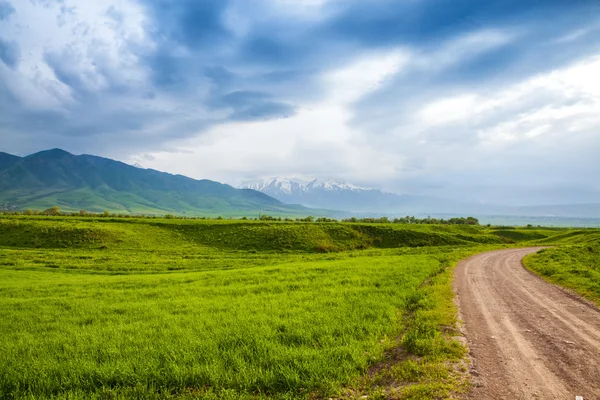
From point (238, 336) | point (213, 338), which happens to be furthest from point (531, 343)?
point (213, 338)

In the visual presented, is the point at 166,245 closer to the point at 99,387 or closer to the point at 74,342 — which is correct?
the point at 74,342

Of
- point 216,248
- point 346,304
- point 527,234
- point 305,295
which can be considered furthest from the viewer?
point 527,234

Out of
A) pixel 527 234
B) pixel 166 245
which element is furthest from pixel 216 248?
pixel 527 234

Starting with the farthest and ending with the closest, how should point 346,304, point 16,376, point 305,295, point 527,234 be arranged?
point 527,234
point 305,295
point 346,304
point 16,376

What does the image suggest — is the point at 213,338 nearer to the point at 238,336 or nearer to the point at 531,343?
the point at 238,336

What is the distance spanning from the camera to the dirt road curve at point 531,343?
773cm

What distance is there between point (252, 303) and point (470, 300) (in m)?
12.1

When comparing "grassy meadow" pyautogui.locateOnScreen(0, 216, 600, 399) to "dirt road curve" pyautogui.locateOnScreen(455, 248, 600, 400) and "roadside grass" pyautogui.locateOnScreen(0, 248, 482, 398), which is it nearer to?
"roadside grass" pyautogui.locateOnScreen(0, 248, 482, 398)

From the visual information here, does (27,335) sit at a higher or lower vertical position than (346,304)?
lower

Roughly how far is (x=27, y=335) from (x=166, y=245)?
5088 cm

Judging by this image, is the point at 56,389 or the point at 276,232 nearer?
the point at 56,389

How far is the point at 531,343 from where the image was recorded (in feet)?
34.6

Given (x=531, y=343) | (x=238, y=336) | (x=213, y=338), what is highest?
(x=531, y=343)

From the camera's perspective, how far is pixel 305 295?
60.5 ft
